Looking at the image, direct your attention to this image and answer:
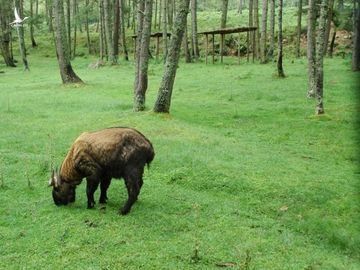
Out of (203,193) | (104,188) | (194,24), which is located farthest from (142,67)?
(194,24)

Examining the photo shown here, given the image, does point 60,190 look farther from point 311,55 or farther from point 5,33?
point 5,33

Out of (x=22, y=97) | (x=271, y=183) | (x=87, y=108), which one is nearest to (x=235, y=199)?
(x=271, y=183)

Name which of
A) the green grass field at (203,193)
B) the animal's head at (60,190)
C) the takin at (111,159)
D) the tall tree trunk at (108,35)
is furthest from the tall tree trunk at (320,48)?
the tall tree trunk at (108,35)

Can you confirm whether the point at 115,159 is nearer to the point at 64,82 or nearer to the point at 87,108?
the point at 87,108

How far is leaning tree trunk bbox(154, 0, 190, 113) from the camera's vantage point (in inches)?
591

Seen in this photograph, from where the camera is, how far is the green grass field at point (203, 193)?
706cm

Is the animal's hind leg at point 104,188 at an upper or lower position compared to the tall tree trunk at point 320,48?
lower

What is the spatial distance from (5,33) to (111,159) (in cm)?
3746

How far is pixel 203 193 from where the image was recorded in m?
9.66

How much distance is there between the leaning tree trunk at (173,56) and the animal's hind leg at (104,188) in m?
7.06

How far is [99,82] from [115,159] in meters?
18.9

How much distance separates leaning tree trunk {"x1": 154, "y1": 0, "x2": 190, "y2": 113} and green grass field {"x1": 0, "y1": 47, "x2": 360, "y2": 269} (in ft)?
2.15

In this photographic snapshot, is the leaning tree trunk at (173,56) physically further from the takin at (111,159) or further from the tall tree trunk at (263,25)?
the tall tree trunk at (263,25)

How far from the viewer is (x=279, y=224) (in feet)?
27.2
